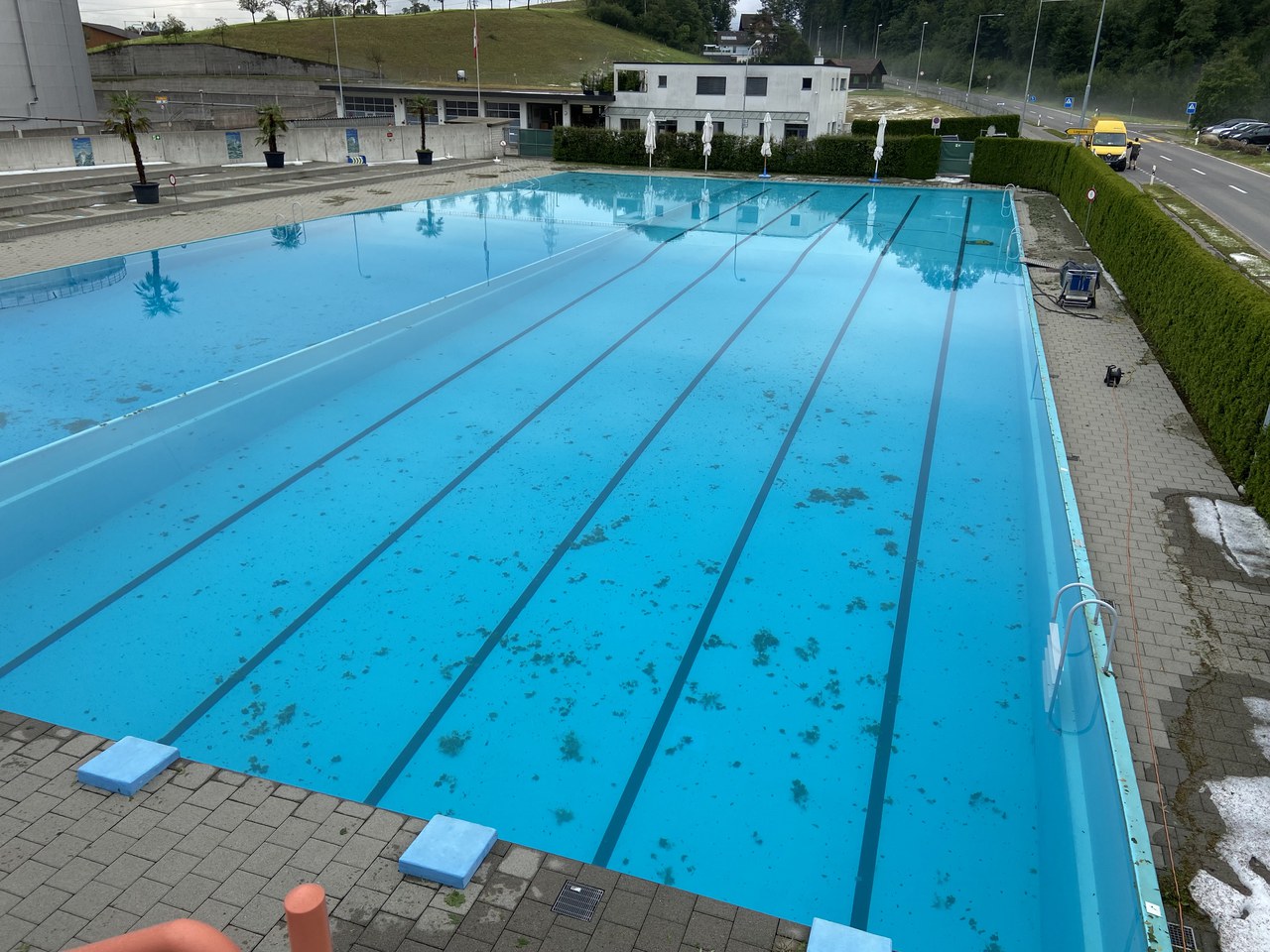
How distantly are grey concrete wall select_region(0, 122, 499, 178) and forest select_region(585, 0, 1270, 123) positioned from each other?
25.7 meters

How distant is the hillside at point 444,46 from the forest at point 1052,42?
1838 cm

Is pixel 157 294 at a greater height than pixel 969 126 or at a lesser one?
lesser

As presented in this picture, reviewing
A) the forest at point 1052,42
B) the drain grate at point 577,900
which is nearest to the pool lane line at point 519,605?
the drain grate at point 577,900

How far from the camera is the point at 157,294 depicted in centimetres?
1401

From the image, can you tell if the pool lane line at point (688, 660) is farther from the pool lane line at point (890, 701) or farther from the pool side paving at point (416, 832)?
the pool lane line at point (890, 701)

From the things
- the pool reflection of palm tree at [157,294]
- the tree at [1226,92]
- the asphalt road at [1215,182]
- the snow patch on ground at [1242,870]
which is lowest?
the snow patch on ground at [1242,870]

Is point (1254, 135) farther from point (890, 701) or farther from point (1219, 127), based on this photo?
point (890, 701)

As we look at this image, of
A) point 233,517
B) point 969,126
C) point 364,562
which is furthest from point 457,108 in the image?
point 364,562

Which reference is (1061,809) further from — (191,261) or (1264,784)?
(191,261)

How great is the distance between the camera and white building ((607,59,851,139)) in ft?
118

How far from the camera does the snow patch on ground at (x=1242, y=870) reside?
3.70 metres

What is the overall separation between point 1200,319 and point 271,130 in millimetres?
25422

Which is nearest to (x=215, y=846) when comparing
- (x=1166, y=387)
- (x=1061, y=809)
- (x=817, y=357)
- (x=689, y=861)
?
(x=689, y=861)

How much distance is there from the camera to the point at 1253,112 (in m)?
46.7
